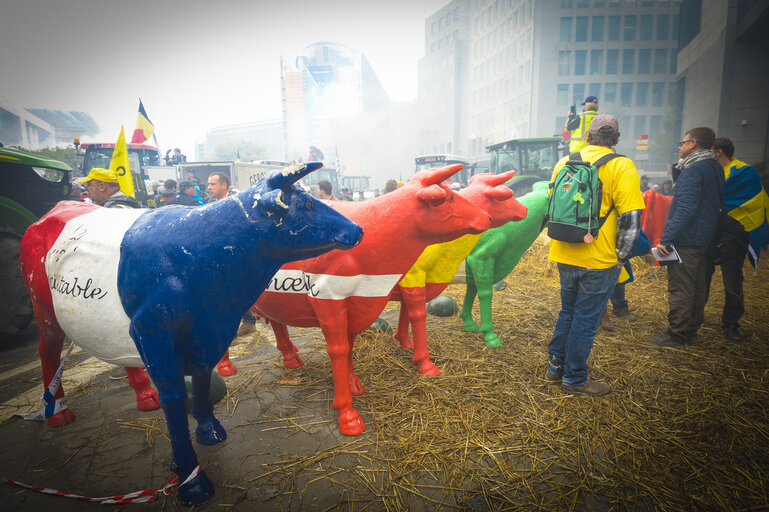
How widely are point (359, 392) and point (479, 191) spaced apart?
229 centimetres

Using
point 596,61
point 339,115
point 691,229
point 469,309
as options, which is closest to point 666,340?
point 691,229

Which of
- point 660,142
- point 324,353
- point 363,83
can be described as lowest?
point 324,353

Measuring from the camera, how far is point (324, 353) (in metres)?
4.16

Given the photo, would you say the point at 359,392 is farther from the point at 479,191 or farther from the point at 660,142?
the point at 660,142

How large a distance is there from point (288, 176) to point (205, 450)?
2.08 m

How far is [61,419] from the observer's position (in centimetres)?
279

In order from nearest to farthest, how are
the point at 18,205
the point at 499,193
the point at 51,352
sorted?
the point at 51,352, the point at 499,193, the point at 18,205

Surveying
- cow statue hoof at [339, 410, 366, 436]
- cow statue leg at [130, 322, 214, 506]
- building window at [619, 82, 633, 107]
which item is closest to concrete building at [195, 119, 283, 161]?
building window at [619, 82, 633, 107]

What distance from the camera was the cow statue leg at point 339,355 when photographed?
2.61 meters

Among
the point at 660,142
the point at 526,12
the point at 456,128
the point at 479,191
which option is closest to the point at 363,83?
the point at 456,128

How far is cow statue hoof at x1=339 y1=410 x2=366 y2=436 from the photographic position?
266 centimetres

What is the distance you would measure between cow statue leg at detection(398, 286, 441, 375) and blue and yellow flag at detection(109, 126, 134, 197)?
151 inches

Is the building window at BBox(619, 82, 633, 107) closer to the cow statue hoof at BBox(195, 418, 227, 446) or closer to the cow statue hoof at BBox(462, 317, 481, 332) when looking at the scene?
the cow statue hoof at BBox(462, 317, 481, 332)

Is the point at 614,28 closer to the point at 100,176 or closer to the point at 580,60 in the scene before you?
the point at 580,60
